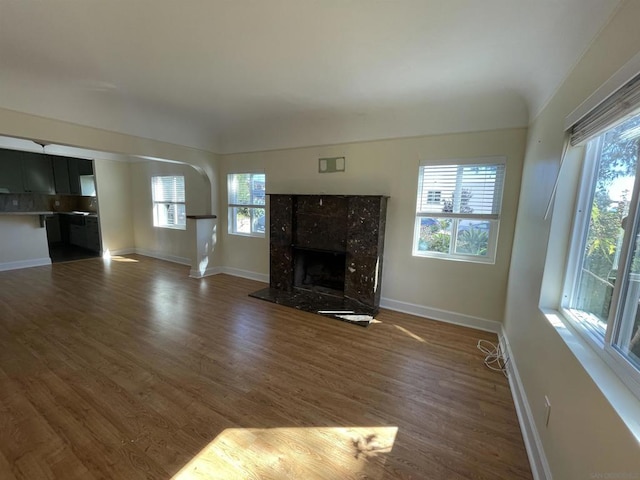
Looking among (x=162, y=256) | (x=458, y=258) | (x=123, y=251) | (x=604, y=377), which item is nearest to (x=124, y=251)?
(x=123, y=251)

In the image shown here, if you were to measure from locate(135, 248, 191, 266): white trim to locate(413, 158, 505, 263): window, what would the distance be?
5.00 meters

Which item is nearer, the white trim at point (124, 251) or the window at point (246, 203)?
the window at point (246, 203)

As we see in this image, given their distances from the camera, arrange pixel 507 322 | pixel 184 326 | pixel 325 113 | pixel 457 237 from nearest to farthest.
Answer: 1. pixel 507 322
2. pixel 184 326
3. pixel 457 237
4. pixel 325 113

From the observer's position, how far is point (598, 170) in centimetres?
143

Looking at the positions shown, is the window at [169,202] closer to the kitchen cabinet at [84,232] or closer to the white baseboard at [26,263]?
the kitchen cabinet at [84,232]

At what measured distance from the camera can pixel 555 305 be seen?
1.68m

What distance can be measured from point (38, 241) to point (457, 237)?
303 inches

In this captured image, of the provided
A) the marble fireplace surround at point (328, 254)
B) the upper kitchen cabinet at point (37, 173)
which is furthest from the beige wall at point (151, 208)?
the marble fireplace surround at point (328, 254)


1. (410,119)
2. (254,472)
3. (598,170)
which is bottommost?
(254,472)

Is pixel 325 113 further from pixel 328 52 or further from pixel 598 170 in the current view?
pixel 598 170

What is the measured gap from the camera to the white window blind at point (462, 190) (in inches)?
115

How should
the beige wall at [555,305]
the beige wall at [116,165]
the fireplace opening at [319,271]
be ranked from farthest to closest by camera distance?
the fireplace opening at [319,271], the beige wall at [116,165], the beige wall at [555,305]

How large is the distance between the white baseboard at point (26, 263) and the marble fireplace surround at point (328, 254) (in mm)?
4870

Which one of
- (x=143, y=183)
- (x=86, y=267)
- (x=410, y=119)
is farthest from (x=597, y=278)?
(x=143, y=183)
